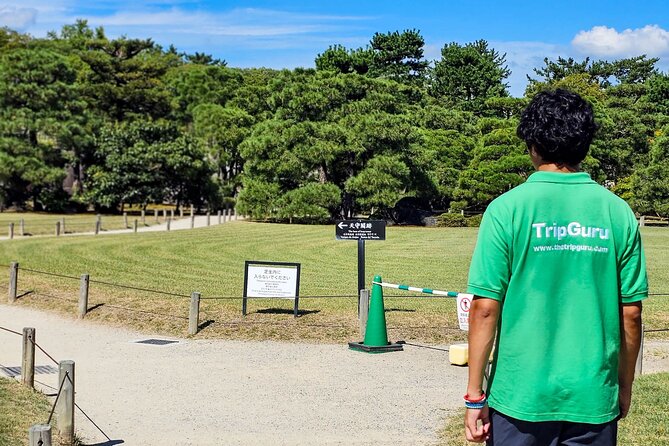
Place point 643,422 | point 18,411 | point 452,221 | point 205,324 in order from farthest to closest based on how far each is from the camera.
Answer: point 452,221
point 205,324
point 18,411
point 643,422

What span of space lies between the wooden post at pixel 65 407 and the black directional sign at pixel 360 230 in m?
7.39

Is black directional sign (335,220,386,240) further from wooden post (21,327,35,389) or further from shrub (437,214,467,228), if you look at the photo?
shrub (437,214,467,228)

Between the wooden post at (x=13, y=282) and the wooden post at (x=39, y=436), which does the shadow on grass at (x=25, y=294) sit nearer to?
the wooden post at (x=13, y=282)

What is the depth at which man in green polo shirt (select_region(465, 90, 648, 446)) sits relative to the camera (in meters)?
3.24

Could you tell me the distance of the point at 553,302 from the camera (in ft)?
10.7

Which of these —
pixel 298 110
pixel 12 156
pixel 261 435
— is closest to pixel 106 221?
pixel 12 156

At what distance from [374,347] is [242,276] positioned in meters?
10.2

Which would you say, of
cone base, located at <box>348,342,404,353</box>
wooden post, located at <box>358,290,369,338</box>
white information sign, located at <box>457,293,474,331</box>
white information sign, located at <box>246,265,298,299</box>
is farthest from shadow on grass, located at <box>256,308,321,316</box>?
white information sign, located at <box>457,293,474,331</box>

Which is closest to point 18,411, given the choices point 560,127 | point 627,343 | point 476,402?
point 476,402

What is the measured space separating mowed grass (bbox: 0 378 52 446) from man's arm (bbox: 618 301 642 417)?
6.11 m

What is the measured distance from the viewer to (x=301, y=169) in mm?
47812

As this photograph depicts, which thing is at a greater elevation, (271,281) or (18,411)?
(271,281)

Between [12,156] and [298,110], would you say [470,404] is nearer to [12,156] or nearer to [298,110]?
[298,110]

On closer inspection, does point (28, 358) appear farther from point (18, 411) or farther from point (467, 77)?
point (467, 77)
